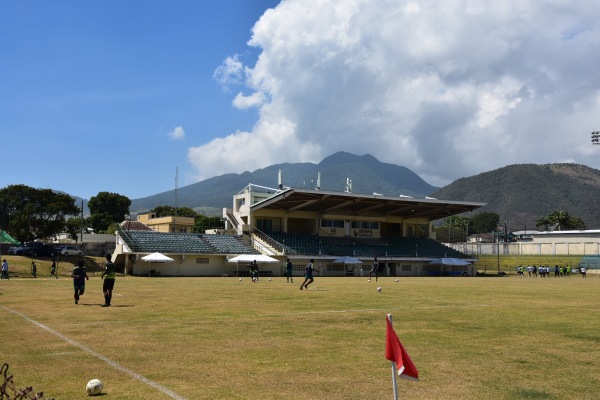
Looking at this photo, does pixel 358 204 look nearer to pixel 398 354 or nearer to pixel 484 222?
pixel 398 354

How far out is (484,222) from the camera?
19088 cm

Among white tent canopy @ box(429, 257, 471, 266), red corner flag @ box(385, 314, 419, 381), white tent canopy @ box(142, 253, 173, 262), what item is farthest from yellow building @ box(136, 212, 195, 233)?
red corner flag @ box(385, 314, 419, 381)

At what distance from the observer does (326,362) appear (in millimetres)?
10406

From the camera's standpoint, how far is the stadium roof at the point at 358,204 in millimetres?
68938

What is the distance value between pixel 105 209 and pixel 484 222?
123193mm

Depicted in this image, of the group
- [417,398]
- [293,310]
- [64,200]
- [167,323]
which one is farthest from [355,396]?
[64,200]

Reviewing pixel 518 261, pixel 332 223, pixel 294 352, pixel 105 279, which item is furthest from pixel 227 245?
pixel 294 352

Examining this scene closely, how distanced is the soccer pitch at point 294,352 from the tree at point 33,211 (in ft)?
171

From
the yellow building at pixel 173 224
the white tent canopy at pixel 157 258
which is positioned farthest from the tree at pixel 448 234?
the white tent canopy at pixel 157 258

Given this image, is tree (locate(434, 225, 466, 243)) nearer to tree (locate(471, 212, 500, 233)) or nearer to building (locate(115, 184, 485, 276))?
tree (locate(471, 212, 500, 233))

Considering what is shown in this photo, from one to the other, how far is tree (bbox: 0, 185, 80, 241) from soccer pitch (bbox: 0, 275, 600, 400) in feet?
171

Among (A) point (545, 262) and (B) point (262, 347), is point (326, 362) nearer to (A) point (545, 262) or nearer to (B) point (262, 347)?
(B) point (262, 347)

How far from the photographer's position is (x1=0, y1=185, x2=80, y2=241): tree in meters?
67.6

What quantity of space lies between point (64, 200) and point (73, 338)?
201 feet
